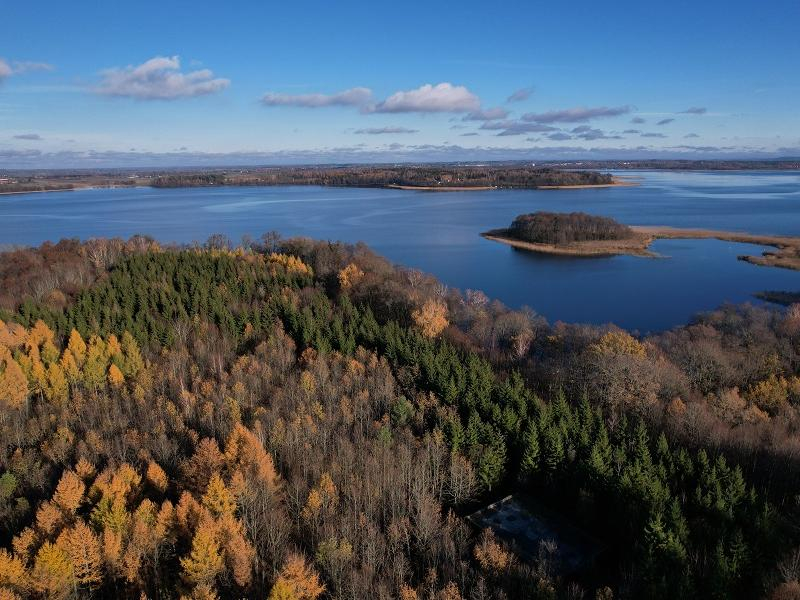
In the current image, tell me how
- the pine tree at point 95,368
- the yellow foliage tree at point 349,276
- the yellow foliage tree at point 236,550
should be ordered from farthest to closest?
the yellow foliage tree at point 349,276, the pine tree at point 95,368, the yellow foliage tree at point 236,550

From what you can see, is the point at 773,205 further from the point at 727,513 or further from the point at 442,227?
the point at 727,513

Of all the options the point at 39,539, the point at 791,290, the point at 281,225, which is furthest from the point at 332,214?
the point at 39,539

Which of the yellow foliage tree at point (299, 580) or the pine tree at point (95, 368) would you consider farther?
the pine tree at point (95, 368)

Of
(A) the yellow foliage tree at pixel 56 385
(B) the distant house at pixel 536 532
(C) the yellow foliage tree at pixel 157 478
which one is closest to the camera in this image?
(B) the distant house at pixel 536 532

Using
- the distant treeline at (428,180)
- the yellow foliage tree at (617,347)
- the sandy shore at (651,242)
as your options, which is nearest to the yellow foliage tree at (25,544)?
the yellow foliage tree at (617,347)

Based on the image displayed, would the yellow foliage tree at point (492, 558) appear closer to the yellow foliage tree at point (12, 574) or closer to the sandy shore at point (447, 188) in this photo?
the yellow foliage tree at point (12, 574)

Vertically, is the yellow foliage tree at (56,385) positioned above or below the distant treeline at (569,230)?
below

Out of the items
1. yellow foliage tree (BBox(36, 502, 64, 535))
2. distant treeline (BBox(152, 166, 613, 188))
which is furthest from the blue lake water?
yellow foliage tree (BBox(36, 502, 64, 535))
